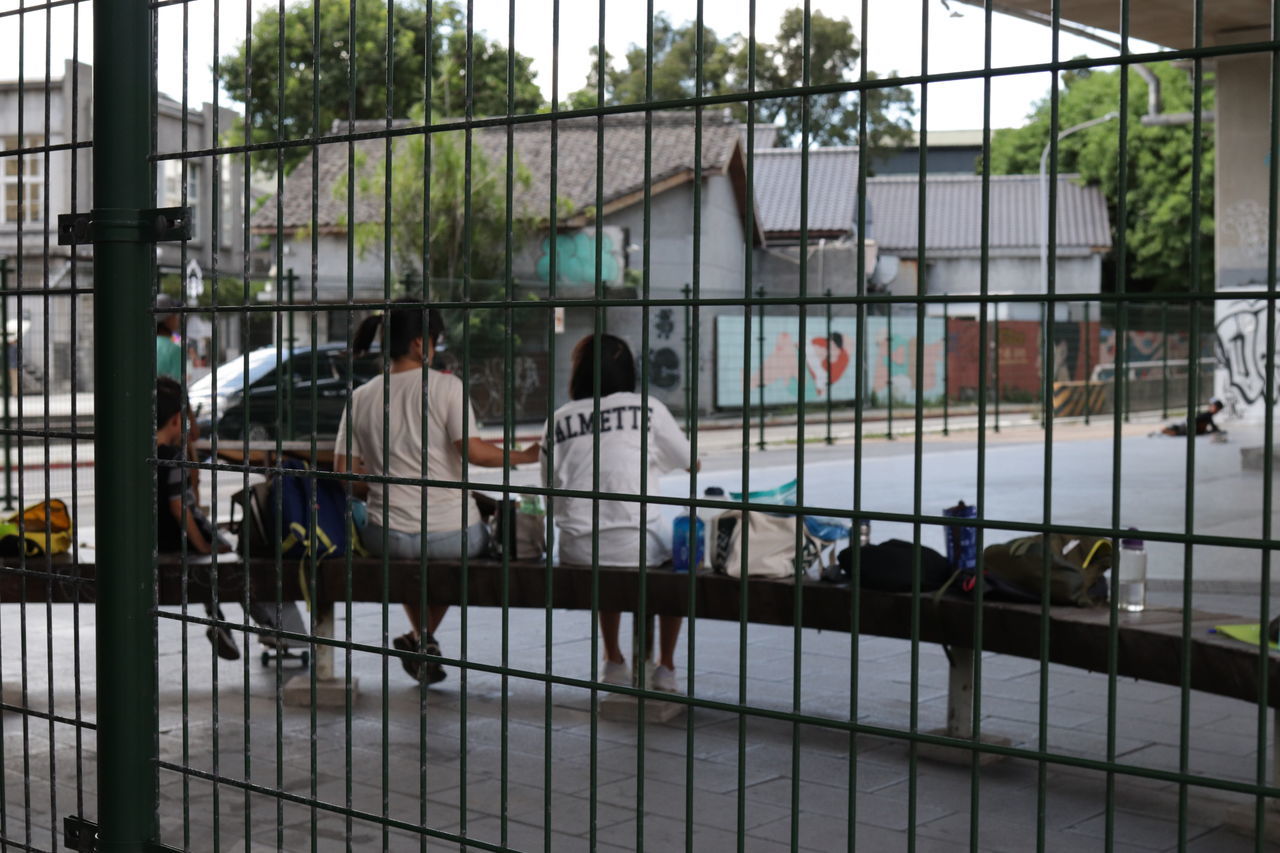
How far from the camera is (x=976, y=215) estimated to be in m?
54.4

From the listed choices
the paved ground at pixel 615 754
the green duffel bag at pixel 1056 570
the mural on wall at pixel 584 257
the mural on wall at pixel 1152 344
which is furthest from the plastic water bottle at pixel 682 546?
the mural on wall at pixel 584 257

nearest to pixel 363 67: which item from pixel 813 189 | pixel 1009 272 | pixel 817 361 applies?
pixel 813 189

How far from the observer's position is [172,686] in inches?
263

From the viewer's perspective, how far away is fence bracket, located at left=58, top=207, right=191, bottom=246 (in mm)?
3156

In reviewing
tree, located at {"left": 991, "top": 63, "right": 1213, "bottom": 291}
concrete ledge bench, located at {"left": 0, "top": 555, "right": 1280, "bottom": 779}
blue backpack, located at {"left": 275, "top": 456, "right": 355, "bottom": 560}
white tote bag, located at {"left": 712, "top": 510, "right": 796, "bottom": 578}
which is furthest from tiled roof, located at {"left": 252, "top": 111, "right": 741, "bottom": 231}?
white tote bag, located at {"left": 712, "top": 510, "right": 796, "bottom": 578}

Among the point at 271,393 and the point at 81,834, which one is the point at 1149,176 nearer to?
the point at 271,393

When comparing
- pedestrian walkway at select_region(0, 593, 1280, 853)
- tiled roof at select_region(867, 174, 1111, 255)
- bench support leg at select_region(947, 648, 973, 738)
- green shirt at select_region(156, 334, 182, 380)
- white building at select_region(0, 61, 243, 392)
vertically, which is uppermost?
tiled roof at select_region(867, 174, 1111, 255)

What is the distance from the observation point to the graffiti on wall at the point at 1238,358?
2008 cm

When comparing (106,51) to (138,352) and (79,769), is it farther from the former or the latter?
(79,769)

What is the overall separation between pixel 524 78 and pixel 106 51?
37.6m

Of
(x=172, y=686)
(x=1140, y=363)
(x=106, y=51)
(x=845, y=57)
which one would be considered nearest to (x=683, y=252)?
(x=1140, y=363)

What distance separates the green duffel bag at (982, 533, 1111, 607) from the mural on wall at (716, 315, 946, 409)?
52.3 ft

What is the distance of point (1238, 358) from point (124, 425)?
19528mm

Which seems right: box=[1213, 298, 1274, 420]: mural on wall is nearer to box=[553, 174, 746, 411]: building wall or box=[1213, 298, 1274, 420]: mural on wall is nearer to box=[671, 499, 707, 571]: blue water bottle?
box=[553, 174, 746, 411]: building wall
